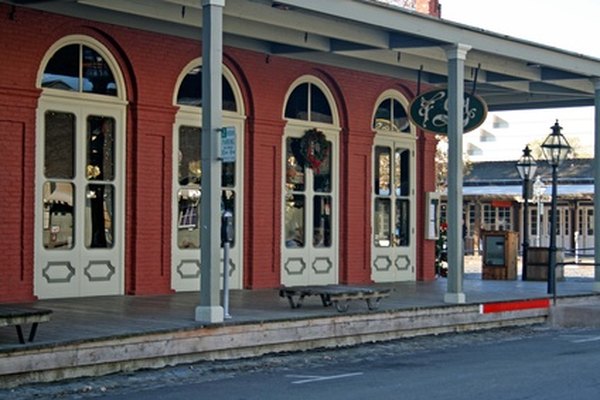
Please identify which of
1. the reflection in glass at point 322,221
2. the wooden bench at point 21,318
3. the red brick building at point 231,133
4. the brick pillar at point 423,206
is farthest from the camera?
the brick pillar at point 423,206

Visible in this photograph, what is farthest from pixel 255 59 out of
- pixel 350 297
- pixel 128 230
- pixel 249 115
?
pixel 350 297

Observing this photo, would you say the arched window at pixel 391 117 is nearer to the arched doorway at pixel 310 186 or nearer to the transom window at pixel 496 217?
the arched doorway at pixel 310 186

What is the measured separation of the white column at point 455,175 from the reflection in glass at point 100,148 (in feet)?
17.6

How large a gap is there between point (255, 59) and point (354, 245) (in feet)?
14.6

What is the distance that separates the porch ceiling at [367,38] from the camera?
16016 millimetres

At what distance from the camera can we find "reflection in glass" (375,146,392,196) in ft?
74.0

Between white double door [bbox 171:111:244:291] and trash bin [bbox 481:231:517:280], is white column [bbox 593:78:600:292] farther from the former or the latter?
white double door [bbox 171:111:244:291]

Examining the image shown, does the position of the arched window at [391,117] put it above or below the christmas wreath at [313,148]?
above

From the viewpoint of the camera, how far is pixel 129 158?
17.4 metres

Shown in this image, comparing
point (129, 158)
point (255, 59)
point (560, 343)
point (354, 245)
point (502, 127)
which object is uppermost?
point (502, 127)

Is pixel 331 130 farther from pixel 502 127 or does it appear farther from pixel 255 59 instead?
pixel 502 127

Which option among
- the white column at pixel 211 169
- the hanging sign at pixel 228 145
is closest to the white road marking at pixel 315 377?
the white column at pixel 211 169

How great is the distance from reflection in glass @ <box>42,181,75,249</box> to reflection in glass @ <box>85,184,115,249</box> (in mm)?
334

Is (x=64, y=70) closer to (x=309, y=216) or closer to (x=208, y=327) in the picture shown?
(x=208, y=327)
